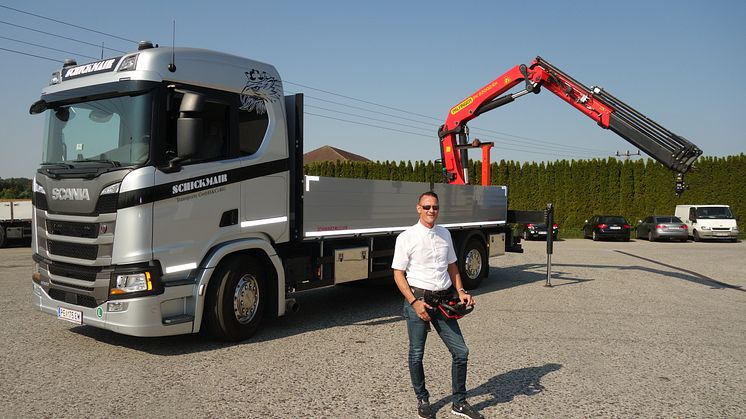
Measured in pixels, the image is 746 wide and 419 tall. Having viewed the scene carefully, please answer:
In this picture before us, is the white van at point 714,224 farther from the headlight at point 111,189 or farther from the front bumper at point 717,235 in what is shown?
the headlight at point 111,189

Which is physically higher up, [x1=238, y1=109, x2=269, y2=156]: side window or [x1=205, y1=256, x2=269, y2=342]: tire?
[x1=238, y1=109, x2=269, y2=156]: side window

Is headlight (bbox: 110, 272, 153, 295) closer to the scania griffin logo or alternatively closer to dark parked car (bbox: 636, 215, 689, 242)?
the scania griffin logo

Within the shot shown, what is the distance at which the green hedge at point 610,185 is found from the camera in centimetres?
2925

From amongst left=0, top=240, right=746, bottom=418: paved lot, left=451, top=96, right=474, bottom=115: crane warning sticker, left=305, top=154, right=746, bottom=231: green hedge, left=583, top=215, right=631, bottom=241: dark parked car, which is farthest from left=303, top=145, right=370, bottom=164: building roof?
left=0, top=240, right=746, bottom=418: paved lot

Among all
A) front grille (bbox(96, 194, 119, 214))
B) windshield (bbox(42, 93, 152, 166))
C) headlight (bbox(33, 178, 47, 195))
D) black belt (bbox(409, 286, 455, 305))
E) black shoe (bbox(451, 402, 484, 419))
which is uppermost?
Result: windshield (bbox(42, 93, 152, 166))

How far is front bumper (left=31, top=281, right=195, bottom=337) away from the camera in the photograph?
220 inches

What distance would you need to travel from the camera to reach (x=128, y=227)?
217 inches

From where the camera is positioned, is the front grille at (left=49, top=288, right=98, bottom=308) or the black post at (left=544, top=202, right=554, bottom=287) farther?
the black post at (left=544, top=202, right=554, bottom=287)

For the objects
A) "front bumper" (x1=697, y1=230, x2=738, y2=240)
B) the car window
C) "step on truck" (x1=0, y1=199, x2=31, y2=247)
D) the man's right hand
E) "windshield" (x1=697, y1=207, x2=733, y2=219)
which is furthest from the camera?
the car window

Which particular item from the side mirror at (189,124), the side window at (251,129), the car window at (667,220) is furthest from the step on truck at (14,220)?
the car window at (667,220)

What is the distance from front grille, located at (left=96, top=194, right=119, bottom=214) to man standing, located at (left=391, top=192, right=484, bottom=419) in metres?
3.02

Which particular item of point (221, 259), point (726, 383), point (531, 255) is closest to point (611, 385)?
point (726, 383)

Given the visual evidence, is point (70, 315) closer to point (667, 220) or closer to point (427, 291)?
point (427, 291)

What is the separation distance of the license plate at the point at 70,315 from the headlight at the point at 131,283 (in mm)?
671
